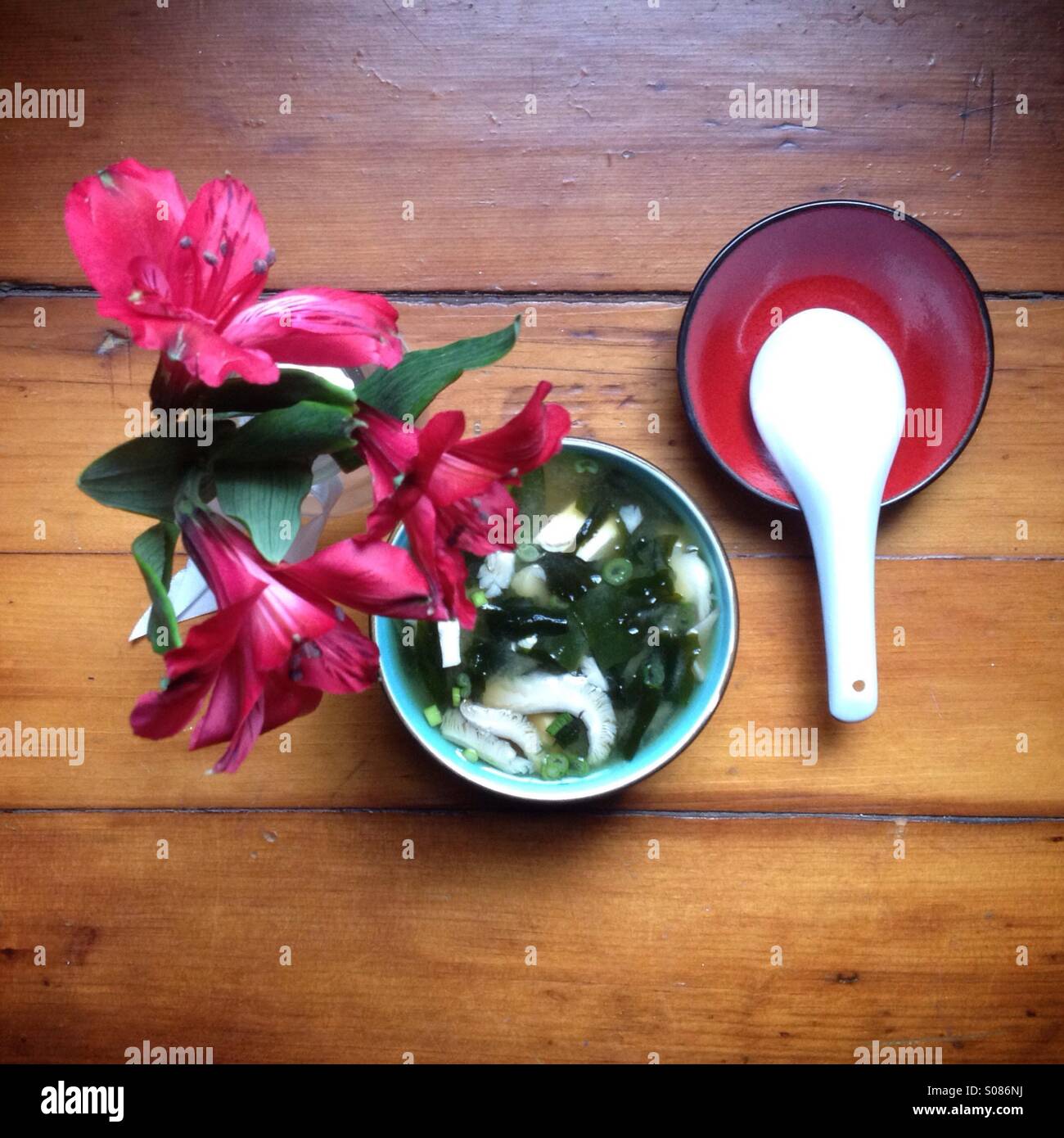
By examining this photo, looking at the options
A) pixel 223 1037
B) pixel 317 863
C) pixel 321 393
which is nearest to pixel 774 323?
pixel 321 393

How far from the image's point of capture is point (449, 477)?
0.44m

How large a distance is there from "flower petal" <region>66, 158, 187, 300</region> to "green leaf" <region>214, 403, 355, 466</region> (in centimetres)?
8

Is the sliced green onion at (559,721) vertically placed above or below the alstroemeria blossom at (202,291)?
below

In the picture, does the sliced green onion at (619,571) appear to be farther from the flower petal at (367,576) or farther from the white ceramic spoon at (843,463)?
the flower petal at (367,576)

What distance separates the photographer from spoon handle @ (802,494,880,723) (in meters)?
0.71

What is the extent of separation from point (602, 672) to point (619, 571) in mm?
75

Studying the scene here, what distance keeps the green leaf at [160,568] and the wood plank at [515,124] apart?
374 millimetres
